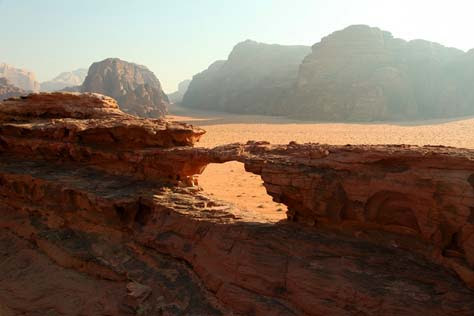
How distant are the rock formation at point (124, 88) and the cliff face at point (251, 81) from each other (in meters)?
13.5

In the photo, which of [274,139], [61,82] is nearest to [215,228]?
[274,139]

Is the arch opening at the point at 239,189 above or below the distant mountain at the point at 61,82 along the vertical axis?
below

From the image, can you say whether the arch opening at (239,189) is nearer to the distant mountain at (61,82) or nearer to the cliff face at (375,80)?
the cliff face at (375,80)

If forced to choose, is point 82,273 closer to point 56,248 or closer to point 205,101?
point 56,248

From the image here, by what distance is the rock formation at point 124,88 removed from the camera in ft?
120

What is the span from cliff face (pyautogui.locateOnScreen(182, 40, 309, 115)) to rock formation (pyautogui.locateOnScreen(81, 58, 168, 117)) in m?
13.5

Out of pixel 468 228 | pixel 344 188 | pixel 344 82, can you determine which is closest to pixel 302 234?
pixel 344 188

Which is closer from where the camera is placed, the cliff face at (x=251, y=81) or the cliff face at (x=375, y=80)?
the cliff face at (x=375, y=80)

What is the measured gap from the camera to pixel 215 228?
5.44 metres

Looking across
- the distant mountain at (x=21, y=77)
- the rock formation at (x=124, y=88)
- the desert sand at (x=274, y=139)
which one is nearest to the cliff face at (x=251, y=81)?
the rock formation at (x=124, y=88)

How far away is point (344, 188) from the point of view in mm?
4590

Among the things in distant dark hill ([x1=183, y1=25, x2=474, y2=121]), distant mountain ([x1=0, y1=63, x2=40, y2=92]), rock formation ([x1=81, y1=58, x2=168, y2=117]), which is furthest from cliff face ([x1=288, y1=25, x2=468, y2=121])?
distant mountain ([x1=0, y1=63, x2=40, y2=92])

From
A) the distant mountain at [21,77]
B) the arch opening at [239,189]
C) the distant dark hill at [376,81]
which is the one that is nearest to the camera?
the arch opening at [239,189]

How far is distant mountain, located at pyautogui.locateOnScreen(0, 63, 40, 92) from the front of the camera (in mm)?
91637
